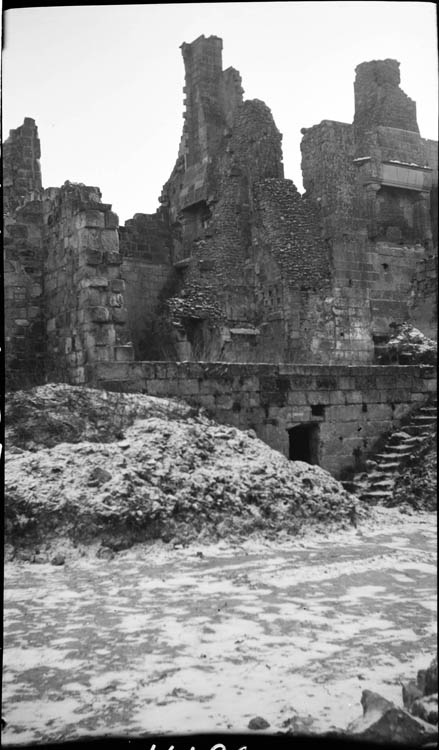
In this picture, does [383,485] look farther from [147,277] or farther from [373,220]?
[373,220]

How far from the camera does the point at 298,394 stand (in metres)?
11.0

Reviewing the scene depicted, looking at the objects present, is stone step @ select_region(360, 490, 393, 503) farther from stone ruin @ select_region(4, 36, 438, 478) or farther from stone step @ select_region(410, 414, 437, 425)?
stone ruin @ select_region(4, 36, 438, 478)

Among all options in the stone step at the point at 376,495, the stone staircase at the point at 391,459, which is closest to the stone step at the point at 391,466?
the stone staircase at the point at 391,459

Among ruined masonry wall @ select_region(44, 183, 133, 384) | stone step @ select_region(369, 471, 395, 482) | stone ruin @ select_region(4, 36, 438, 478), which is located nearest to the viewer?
ruined masonry wall @ select_region(44, 183, 133, 384)

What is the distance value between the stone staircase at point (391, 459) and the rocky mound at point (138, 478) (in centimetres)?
166

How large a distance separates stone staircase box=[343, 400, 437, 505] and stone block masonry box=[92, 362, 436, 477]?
0.19m

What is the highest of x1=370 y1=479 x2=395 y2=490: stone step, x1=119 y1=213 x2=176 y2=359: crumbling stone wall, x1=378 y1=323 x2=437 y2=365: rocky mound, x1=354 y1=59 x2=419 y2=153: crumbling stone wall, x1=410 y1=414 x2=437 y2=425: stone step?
x1=354 y1=59 x2=419 y2=153: crumbling stone wall

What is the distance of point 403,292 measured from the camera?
885 inches

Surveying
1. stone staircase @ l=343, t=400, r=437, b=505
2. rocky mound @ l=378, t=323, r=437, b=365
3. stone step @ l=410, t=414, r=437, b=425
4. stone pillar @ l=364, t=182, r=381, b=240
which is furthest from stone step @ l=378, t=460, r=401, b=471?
stone pillar @ l=364, t=182, r=381, b=240

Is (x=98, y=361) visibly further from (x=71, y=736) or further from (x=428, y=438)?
(x=71, y=736)

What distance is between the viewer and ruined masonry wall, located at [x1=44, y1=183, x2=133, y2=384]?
400 inches

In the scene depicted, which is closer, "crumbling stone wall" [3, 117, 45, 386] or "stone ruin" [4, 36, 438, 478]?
"crumbling stone wall" [3, 117, 45, 386]

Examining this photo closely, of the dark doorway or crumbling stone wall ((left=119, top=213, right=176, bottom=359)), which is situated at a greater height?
crumbling stone wall ((left=119, top=213, right=176, bottom=359))

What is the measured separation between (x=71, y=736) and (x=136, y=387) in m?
6.79
